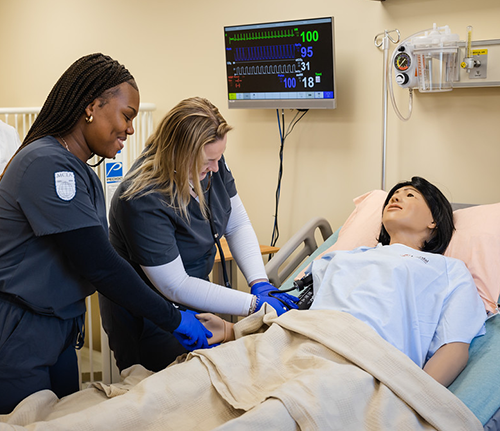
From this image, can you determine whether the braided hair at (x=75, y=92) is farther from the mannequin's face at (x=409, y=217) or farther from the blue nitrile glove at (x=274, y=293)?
the mannequin's face at (x=409, y=217)

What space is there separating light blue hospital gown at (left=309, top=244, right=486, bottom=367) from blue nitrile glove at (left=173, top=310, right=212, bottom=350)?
0.36 m

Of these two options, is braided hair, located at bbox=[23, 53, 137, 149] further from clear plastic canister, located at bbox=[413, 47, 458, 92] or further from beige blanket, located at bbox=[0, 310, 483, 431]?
clear plastic canister, located at bbox=[413, 47, 458, 92]

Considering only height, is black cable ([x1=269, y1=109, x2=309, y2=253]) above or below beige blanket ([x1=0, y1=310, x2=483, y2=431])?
above

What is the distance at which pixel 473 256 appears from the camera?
195 cm

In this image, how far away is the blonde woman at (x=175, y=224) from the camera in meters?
1.66

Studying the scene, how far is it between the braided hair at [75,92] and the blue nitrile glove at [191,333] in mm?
614

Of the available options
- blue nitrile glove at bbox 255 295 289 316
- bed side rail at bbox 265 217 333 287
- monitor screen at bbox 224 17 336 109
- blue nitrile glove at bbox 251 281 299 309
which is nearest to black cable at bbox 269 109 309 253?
monitor screen at bbox 224 17 336 109

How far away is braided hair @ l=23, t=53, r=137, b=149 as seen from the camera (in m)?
1.33

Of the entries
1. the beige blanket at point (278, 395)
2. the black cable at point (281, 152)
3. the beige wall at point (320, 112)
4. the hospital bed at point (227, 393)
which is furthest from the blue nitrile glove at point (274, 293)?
the black cable at point (281, 152)

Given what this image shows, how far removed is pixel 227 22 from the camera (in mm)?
3160

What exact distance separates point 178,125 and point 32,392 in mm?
821

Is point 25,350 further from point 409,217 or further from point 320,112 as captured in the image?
point 320,112

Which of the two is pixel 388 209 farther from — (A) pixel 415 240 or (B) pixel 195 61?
(B) pixel 195 61

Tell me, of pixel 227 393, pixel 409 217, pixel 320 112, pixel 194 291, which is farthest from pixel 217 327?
pixel 320 112
